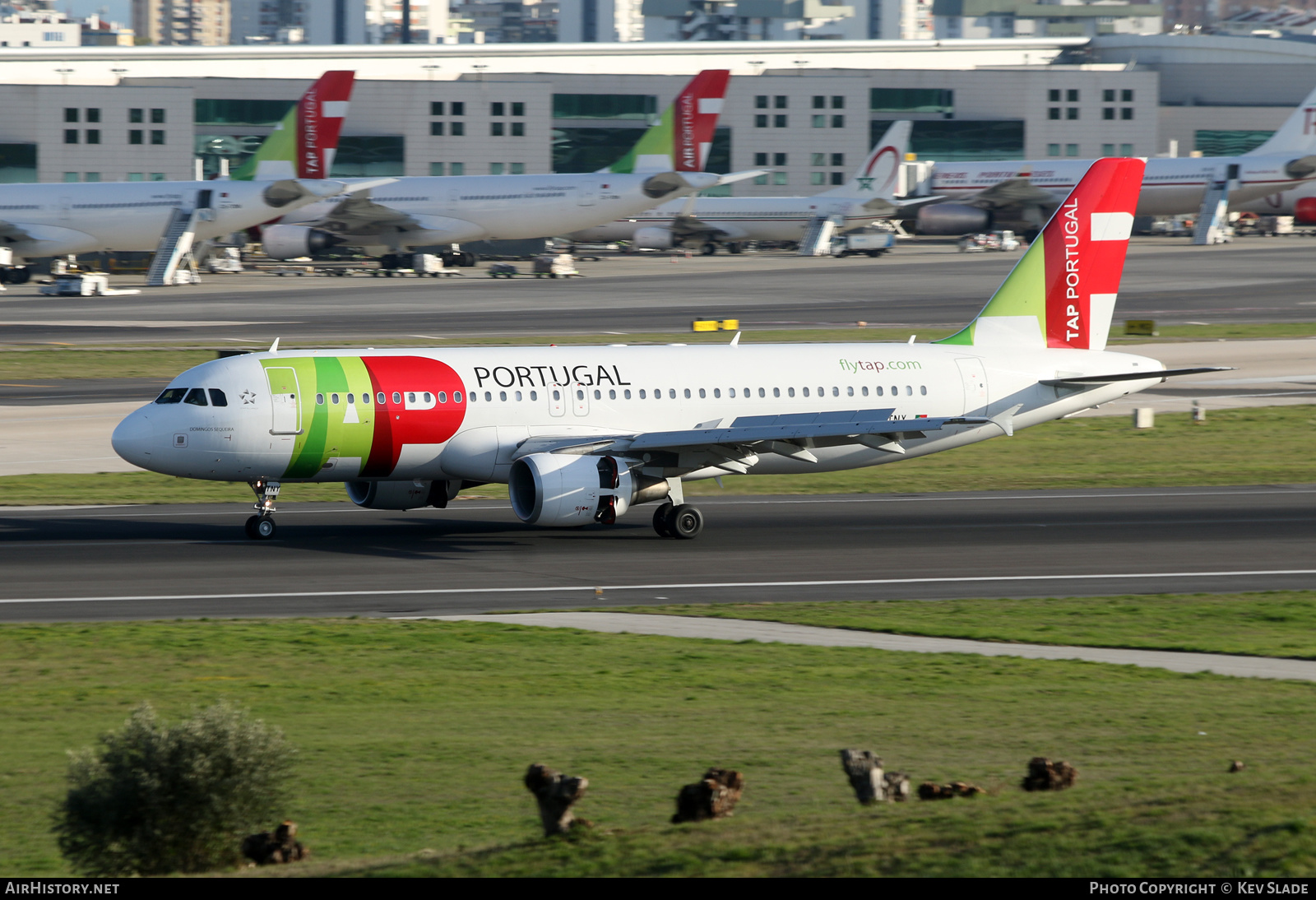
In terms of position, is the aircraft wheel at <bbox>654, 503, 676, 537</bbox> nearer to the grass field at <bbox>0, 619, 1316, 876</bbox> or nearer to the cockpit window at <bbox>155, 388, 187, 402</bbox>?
the grass field at <bbox>0, 619, 1316, 876</bbox>

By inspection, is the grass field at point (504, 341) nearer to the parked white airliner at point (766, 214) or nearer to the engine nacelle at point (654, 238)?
the parked white airliner at point (766, 214)

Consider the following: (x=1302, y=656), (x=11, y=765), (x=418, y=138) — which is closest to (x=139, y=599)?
(x=11, y=765)

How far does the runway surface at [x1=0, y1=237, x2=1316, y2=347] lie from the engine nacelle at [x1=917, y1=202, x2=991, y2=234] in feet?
51.0

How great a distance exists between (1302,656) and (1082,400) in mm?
18953

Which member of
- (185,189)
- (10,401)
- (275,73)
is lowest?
(10,401)

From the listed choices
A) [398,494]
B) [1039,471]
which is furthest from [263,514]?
[1039,471]

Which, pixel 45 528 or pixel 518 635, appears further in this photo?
pixel 45 528

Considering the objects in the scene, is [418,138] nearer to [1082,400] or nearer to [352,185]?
[352,185]

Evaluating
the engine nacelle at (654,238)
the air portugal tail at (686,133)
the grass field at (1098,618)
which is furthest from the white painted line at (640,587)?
the engine nacelle at (654,238)

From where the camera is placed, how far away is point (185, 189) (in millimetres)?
120312

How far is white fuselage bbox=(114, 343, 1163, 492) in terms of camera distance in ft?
116

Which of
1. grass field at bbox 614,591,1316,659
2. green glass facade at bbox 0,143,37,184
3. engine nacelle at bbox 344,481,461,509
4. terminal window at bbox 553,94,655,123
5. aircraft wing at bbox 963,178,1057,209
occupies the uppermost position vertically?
terminal window at bbox 553,94,655,123

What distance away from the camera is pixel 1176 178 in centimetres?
15762

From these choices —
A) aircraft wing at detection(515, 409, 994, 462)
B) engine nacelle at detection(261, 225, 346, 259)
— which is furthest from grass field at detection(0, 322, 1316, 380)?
engine nacelle at detection(261, 225, 346, 259)
